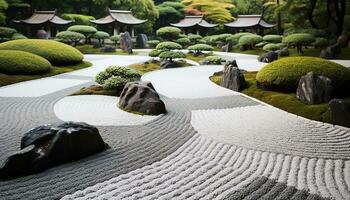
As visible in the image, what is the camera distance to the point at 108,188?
4.75m

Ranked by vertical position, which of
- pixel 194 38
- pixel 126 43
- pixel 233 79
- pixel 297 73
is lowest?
pixel 126 43

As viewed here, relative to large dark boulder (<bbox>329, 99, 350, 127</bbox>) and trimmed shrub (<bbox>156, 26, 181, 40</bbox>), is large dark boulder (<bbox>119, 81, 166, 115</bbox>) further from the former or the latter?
trimmed shrub (<bbox>156, 26, 181, 40</bbox>)

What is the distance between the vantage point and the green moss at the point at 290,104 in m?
9.02

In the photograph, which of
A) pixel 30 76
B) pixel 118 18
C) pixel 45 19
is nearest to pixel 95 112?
pixel 30 76

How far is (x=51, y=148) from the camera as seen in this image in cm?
556

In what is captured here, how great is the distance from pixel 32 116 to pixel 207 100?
229 inches

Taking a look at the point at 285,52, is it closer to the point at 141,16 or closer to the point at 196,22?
the point at 196,22

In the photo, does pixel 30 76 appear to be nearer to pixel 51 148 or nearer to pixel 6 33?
pixel 51 148

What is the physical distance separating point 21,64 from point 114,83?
6.57m

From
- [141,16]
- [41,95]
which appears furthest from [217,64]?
[141,16]

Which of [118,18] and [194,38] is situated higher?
[118,18]

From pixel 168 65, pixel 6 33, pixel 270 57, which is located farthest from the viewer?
pixel 6 33

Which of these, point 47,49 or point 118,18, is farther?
point 118,18

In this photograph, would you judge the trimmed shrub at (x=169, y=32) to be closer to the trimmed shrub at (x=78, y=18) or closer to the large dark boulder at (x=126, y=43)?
the large dark boulder at (x=126, y=43)
